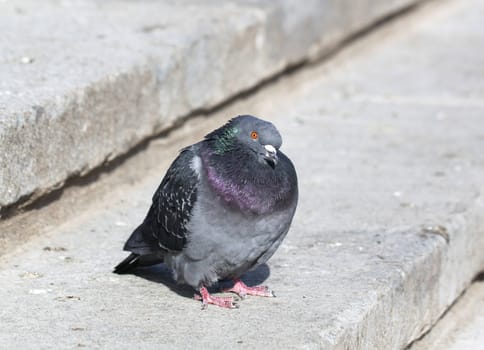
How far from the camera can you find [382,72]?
696 centimetres

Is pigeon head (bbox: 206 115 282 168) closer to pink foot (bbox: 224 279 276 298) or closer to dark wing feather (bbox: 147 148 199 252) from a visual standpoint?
dark wing feather (bbox: 147 148 199 252)

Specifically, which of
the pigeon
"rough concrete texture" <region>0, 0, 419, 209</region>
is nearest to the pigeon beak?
the pigeon

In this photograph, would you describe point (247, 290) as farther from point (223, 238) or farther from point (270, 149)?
point (270, 149)

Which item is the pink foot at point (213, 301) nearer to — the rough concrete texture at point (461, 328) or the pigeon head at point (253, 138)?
the pigeon head at point (253, 138)

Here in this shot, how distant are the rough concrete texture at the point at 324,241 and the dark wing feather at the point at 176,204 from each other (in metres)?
0.22

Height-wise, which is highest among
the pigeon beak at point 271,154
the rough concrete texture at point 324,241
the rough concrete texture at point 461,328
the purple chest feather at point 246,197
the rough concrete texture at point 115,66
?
the pigeon beak at point 271,154

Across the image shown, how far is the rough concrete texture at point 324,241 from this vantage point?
3359 millimetres

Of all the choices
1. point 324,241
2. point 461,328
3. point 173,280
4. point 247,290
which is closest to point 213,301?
point 247,290

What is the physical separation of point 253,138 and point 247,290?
0.57m

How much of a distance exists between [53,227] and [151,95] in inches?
36.1

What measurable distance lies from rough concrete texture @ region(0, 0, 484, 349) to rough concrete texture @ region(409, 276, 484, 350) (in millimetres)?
80

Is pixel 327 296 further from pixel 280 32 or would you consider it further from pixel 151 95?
pixel 280 32

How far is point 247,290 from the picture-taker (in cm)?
369

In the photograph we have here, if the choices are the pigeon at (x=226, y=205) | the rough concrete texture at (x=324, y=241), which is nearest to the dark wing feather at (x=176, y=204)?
the pigeon at (x=226, y=205)
